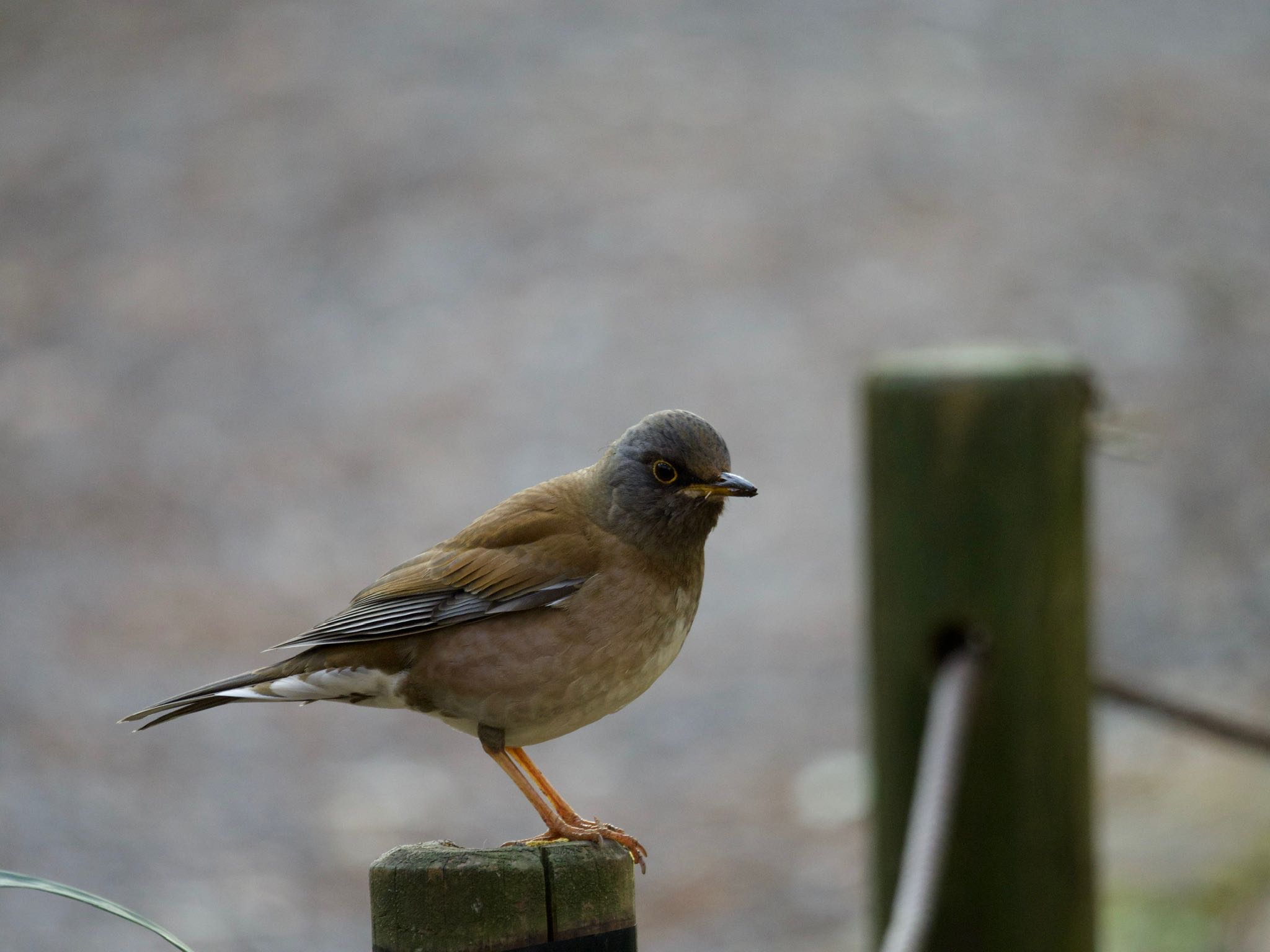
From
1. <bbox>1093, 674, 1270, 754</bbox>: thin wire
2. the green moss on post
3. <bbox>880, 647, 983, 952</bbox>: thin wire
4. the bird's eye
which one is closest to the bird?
the bird's eye

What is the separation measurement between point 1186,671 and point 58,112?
1167 cm

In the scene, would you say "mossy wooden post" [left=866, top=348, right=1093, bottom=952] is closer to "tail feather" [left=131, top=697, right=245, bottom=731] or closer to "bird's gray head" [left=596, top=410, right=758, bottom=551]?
"bird's gray head" [left=596, top=410, right=758, bottom=551]

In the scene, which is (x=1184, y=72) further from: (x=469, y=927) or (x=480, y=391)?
(x=469, y=927)

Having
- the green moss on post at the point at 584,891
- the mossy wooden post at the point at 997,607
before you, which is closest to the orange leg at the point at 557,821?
the green moss on post at the point at 584,891

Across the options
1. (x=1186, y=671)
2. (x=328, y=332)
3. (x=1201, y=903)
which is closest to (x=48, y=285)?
(x=328, y=332)

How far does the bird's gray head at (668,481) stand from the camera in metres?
2.35

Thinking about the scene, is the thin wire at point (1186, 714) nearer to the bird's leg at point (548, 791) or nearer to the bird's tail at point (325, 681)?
the bird's leg at point (548, 791)

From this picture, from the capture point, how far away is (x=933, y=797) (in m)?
3.21

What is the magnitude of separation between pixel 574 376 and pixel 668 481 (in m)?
9.15

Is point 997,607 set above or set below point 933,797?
above

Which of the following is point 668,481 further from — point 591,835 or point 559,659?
point 591,835

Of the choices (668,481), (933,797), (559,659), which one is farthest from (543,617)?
(933,797)

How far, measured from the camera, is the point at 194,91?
15133 mm

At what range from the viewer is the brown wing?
2.44 meters
